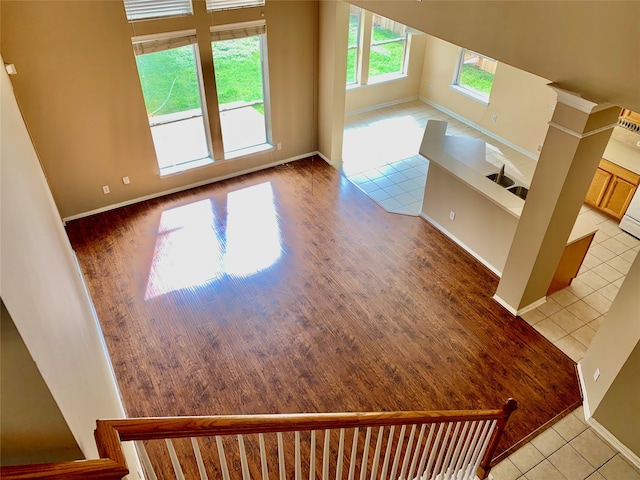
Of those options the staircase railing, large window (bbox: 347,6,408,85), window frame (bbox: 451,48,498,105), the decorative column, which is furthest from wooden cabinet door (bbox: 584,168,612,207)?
the staircase railing

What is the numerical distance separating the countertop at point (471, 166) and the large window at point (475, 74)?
9.12 feet

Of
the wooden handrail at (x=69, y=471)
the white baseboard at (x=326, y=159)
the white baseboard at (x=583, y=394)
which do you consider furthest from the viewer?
the white baseboard at (x=326, y=159)

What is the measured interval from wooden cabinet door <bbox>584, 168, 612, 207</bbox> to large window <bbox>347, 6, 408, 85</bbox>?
450 centimetres

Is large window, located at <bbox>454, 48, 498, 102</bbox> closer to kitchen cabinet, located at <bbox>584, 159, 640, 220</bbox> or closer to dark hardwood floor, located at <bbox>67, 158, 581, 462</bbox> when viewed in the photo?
kitchen cabinet, located at <bbox>584, 159, 640, 220</bbox>

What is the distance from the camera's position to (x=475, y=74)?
9078mm

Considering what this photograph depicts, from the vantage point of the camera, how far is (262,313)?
16.9ft

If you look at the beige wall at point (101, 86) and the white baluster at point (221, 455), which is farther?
the beige wall at point (101, 86)

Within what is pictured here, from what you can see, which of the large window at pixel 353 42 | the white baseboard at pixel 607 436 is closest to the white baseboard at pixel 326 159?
the large window at pixel 353 42

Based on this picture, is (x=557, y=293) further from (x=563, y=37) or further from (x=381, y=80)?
(x=381, y=80)

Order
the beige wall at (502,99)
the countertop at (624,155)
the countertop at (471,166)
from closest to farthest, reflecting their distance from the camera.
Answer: the countertop at (471,166), the countertop at (624,155), the beige wall at (502,99)

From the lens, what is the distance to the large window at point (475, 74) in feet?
28.8

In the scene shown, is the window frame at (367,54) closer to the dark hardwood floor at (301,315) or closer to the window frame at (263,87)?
the window frame at (263,87)

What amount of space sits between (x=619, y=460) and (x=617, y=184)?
3.96 metres

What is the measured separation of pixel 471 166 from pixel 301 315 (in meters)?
2.86
